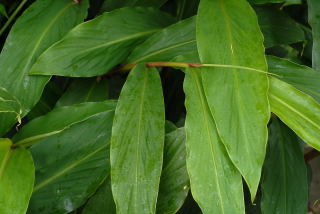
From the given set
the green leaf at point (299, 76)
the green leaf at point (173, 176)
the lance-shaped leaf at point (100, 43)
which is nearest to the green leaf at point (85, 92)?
the lance-shaped leaf at point (100, 43)

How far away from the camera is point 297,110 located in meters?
0.57

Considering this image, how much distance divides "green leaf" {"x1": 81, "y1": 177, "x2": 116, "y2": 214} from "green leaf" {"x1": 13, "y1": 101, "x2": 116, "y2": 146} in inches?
4.3

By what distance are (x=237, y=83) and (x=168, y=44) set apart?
19cm

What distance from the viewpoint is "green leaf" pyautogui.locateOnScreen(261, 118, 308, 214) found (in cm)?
75

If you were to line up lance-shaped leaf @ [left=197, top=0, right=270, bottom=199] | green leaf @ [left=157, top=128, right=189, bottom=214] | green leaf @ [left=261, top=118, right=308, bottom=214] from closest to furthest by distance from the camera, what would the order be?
lance-shaped leaf @ [left=197, top=0, right=270, bottom=199], green leaf @ [left=157, top=128, right=189, bottom=214], green leaf @ [left=261, top=118, right=308, bottom=214]

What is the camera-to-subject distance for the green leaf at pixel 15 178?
0.55 meters

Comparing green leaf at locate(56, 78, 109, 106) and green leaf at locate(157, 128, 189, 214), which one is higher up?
green leaf at locate(56, 78, 109, 106)

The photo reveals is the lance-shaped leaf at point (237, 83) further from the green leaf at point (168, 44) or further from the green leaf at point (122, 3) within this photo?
the green leaf at point (122, 3)

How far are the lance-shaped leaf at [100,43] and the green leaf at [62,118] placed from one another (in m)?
0.05

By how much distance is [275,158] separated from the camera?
78 cm

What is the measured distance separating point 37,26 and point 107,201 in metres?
0.30

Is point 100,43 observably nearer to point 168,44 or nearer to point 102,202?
point 168,44

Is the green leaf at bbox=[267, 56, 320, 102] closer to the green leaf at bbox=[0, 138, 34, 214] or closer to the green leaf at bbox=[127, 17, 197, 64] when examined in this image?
the green leaf at bbox=[127, 17, 197, 64]

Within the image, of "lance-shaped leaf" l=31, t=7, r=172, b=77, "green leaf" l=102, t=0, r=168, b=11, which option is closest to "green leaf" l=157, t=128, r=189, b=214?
"lance-shaped leaf" l=31, t=7, r=172, b=77
